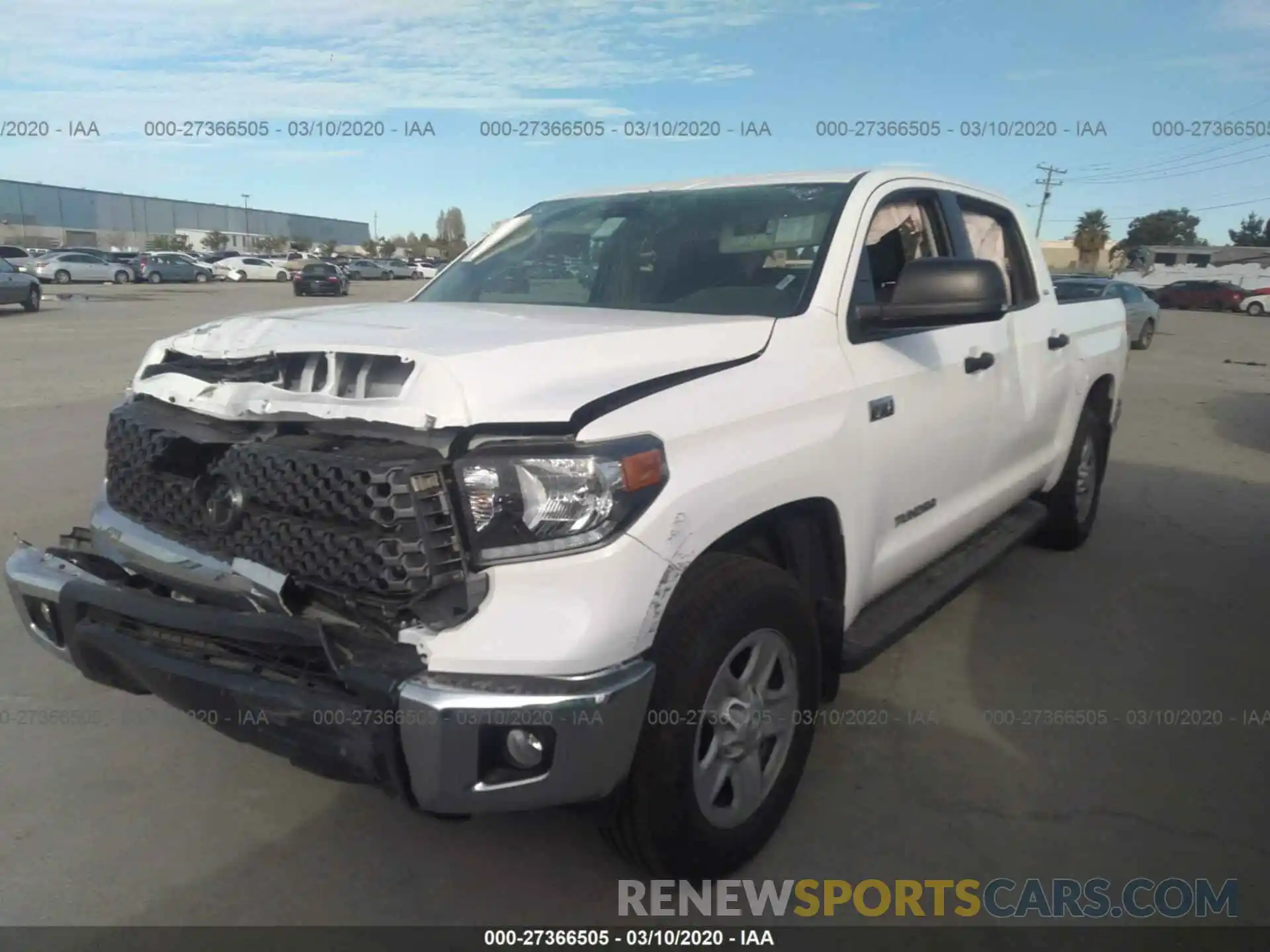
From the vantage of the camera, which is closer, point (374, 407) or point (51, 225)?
point (374, 407)

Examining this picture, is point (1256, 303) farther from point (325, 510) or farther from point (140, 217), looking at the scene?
point (140, 217)

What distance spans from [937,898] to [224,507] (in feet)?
7.14

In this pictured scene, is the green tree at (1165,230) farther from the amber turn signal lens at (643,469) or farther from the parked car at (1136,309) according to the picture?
the amber turn signal lens at (643,469)

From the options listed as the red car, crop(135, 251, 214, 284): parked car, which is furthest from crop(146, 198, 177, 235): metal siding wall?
the red car

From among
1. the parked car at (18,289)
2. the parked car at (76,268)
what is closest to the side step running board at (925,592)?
the parked car at (18,289)

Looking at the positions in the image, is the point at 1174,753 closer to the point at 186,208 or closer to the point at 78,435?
the point at 78,435

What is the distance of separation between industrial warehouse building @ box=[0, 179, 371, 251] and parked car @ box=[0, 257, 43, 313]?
48534 millimetres

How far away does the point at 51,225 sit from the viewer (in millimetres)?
81188

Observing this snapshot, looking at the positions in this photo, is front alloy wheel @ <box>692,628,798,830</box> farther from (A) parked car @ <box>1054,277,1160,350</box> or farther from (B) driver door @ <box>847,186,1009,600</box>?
(A) parked car @ <box>1054,277,1160,350</box>

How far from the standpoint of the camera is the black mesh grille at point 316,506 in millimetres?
2180

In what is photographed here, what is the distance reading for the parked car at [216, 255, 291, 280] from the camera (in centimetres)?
5344

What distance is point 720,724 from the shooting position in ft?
8.45

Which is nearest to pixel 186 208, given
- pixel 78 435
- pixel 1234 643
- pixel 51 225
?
pixel 51 225

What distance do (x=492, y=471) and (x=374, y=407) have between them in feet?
1.02
